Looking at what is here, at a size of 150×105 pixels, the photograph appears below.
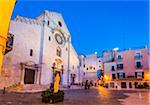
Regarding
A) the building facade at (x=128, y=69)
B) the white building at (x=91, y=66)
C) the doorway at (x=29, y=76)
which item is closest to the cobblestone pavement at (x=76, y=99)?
the doorway at (x=29, y=76)

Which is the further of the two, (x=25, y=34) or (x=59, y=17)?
(x=59, y=17)

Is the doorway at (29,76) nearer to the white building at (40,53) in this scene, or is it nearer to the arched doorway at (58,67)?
the white building at (40,53)

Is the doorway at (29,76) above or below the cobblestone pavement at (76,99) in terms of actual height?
above

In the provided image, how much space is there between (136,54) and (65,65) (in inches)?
650

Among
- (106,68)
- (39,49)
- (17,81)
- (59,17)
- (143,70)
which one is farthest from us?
(106,68)

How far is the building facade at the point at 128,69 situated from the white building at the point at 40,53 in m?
10.0

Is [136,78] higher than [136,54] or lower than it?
lower

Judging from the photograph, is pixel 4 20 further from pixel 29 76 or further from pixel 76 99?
pixel 29 76

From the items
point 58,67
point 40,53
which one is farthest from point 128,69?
point 40,53

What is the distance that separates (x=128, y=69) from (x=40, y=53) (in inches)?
832

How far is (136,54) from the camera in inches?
1510

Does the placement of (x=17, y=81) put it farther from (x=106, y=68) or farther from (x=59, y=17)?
(x=106, y=68)

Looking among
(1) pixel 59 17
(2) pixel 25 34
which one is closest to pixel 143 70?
(1) pixel 59 17

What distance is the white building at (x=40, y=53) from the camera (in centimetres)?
2316
